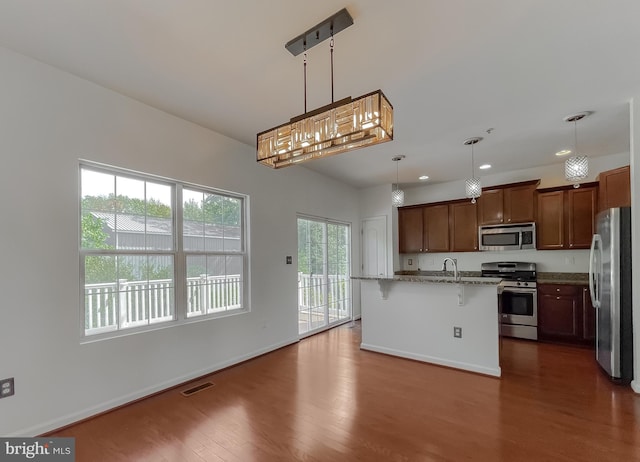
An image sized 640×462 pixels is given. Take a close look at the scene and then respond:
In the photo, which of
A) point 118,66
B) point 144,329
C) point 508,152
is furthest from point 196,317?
point 508,152

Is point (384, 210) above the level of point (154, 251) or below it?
above

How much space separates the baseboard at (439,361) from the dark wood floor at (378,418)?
0.11m

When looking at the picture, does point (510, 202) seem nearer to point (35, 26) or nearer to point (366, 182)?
point (366, 182)

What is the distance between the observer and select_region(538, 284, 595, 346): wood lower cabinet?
4.22 meters

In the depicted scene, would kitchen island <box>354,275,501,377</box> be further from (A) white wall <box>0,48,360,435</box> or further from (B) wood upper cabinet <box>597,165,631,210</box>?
(A) white wall <box>0,48,360,435</box>

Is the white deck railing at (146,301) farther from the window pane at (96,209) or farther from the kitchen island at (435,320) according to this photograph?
the kitchen island at (435,320)

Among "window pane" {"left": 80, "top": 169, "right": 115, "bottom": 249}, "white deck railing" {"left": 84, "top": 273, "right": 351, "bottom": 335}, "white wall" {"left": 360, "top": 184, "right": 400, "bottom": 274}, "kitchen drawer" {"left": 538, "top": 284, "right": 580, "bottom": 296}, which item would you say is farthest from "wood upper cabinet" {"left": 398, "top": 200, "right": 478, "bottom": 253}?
"window pane" {"left": 80, "top": 169, "right": 115, "bottom": 249}

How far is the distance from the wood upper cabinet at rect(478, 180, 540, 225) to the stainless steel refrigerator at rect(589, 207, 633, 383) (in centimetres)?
160

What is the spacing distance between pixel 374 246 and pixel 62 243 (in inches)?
197

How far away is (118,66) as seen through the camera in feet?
7.64

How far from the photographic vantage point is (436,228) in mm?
5832

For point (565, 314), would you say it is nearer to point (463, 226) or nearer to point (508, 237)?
point (508, 237)

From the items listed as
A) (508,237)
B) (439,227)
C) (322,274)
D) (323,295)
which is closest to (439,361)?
(323,295)

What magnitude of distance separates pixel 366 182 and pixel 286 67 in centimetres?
383
